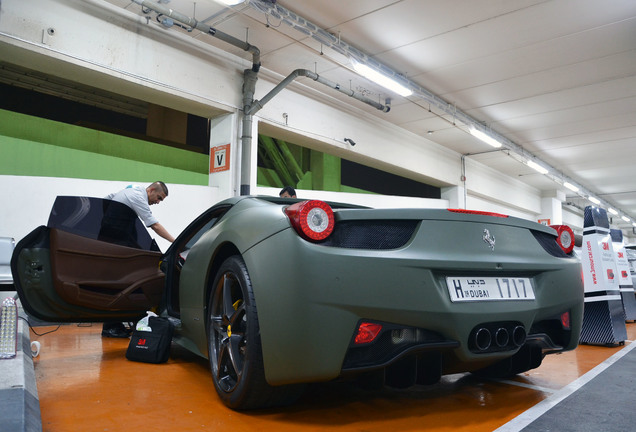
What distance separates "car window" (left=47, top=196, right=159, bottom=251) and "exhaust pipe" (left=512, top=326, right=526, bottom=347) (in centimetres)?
230

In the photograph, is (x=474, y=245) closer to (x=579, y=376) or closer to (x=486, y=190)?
(x=579, y=376)

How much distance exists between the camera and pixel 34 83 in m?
8.23

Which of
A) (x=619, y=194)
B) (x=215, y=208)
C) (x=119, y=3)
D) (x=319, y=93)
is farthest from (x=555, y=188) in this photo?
(x=215, y=208)

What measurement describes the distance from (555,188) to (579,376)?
1661 centimetres

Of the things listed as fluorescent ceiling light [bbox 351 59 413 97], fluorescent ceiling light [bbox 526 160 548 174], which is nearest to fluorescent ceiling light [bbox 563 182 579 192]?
fluorescent ceiling light [bbox 526 160 548 174]

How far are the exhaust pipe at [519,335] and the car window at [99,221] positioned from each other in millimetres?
2295

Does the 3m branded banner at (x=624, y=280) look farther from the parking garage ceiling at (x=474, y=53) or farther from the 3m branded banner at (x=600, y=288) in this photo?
the parking garage ceiling at (x=474, y=53)

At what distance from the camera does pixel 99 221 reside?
2.93 meters

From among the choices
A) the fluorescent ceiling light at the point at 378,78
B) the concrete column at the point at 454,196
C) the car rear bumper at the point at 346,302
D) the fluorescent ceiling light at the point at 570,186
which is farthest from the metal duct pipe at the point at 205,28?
the fluorescent ceiling light at the point at 570,186

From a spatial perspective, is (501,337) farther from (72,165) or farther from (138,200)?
(72,165)

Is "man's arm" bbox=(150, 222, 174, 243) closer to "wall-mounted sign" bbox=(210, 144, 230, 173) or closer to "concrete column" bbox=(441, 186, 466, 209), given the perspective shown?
"wall-mounted sign" bbox=(210, 144, 230, 173)

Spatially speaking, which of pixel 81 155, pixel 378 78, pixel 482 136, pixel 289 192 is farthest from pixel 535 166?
pixel 81 155

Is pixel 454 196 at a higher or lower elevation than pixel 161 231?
higher

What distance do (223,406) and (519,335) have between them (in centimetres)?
123
